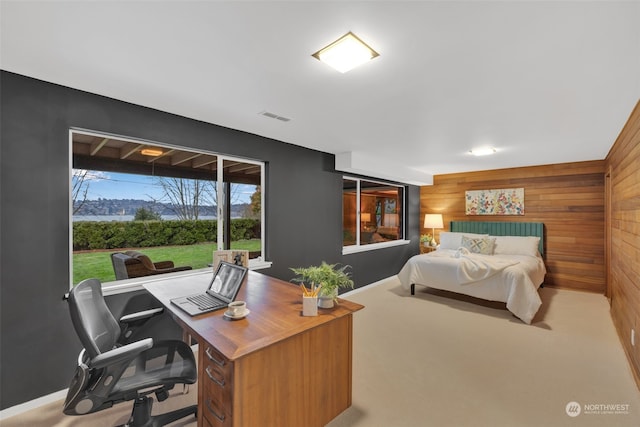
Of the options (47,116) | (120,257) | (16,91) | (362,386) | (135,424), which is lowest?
(362,386)

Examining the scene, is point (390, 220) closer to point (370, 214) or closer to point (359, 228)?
point (370, 214)


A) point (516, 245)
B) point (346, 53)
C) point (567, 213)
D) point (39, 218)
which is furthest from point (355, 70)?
point (567, 213)

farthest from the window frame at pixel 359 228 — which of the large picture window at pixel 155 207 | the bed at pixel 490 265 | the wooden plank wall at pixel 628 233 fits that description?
the wooden plank wall at pixel 628 233

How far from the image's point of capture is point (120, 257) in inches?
104

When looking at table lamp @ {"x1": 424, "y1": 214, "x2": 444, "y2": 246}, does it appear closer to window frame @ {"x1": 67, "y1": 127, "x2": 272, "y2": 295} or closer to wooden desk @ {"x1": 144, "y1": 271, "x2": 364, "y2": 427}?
window frame @ {"x1": 67, "y1": 127, "x2": 272, "y2": 295}

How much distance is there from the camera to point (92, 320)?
5.24ft

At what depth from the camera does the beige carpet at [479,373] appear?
192cm

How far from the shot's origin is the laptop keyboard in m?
1.84

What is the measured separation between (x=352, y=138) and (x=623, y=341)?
11.7 ft

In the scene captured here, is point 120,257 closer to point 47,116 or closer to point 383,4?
point 47,116

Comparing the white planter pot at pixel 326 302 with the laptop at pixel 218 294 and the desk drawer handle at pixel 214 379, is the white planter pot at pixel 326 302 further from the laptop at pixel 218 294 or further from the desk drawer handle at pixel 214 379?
the desk drawer handle at pixel 214 379

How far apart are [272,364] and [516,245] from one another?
17.2ft

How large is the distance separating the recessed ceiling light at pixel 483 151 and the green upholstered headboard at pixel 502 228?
6.92 feet

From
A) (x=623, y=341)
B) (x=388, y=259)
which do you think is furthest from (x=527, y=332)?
(x=388, y=259)
